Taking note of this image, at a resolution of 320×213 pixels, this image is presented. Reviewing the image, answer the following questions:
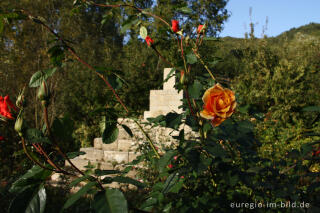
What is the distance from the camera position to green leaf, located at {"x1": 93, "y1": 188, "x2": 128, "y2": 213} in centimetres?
47

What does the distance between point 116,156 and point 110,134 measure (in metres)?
3.84

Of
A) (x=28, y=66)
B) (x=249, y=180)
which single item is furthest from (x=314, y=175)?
(x=28, y=66)

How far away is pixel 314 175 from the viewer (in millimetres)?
890

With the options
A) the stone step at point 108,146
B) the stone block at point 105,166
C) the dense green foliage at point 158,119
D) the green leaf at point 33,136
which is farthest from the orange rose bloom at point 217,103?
the stone step at point 108,146

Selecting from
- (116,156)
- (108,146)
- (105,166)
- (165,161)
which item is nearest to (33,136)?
(165,161)

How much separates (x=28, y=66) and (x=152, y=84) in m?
3.46

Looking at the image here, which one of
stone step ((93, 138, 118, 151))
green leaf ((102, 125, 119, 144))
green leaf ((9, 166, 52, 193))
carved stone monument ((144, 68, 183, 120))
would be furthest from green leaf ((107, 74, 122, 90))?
carved stone monument ((144, 68, 183, 120))

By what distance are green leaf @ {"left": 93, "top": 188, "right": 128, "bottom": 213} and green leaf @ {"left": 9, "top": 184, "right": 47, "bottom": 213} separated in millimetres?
139

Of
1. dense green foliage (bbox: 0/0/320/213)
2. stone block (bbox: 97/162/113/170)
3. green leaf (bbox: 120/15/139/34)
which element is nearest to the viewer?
dense green foliage (bbox: 0/0/320/213)

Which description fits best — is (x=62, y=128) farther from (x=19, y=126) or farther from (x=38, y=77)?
(x=38, y=77)

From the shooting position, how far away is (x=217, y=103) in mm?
658

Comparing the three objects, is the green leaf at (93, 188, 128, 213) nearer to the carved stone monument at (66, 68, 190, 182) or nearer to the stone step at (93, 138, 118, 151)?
the carved stone monument at (66, 68, 190, 182)

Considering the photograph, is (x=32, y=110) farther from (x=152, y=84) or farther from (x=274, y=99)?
(x=274, y=99)

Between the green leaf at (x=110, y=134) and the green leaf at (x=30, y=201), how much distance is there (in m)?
0.24
